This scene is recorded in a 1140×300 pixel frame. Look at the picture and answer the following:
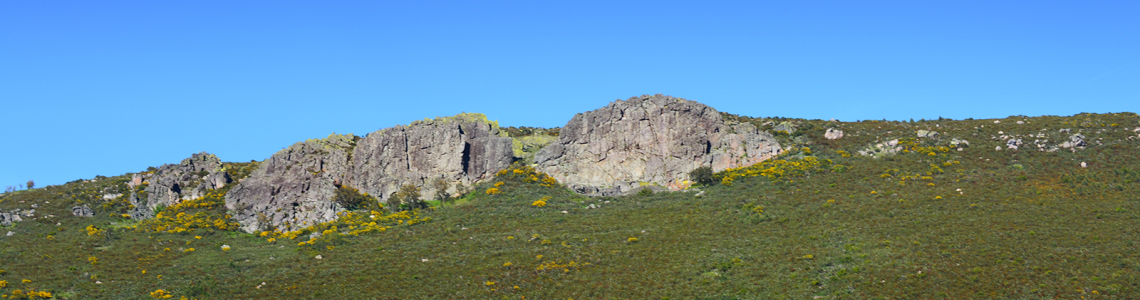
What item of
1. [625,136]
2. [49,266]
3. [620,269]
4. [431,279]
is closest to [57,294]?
[49,266]

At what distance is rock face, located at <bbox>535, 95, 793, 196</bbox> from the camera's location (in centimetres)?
9506

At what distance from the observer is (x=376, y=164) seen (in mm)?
Result: 95438

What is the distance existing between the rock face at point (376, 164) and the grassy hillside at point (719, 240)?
11.9 ft

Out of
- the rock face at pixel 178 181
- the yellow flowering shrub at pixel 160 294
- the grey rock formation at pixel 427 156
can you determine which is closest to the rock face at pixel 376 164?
the grey rock formation at pixel 427 156

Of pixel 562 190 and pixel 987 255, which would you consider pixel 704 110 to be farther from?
pixel 987 255

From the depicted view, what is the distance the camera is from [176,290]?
223 feet

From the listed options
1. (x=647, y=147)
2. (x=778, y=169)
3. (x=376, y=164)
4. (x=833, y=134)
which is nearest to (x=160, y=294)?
(x=376, y=164)

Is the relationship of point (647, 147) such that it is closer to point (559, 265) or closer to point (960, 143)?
point (559, 265)

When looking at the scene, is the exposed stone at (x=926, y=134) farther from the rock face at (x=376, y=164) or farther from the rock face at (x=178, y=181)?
the rock face at (x=178, y=181)

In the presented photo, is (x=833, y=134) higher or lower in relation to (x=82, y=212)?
higher

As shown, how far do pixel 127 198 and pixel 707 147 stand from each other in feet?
191

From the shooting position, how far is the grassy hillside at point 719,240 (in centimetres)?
6406

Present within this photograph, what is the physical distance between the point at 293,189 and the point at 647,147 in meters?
34.7

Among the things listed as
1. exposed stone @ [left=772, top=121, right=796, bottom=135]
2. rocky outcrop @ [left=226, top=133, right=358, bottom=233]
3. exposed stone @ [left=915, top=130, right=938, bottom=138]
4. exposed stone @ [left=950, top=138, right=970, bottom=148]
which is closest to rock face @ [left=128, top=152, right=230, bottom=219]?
rocky outcrop @ [left=226, top=133, right=358, bottom=233]
